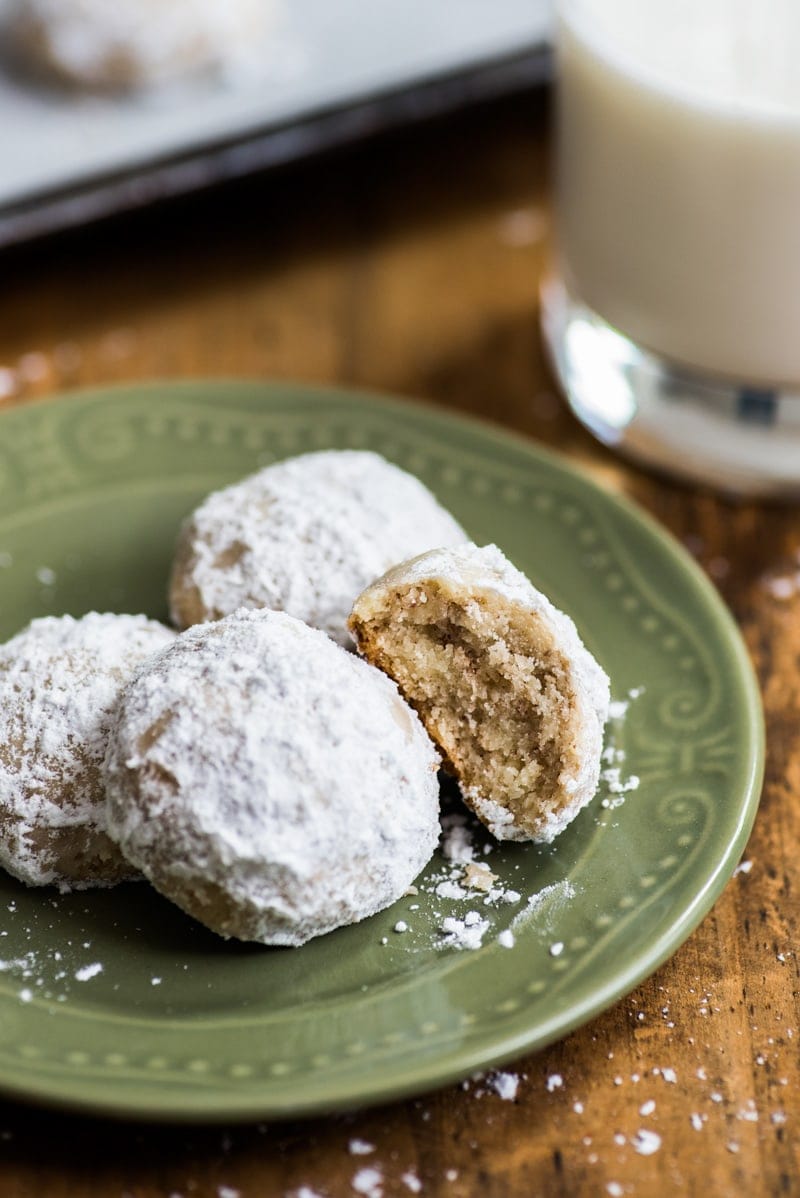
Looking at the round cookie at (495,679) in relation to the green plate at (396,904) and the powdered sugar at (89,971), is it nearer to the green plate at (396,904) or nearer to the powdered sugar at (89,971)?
the green plate at (396,904)

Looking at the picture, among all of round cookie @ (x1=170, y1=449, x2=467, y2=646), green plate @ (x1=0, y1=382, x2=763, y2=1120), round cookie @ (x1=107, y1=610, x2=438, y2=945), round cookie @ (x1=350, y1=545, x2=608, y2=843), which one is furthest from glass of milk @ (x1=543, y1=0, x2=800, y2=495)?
round cookie @ (x1=107, y1=610, x2=438, y2=945)

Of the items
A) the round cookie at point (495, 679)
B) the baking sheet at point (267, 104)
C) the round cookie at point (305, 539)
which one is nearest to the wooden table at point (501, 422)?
the baking sheet at point (267, 104)

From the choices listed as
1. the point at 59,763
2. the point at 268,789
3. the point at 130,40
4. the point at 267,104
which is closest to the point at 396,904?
the point at 268,789

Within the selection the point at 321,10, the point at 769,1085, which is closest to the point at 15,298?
the point at 321,10

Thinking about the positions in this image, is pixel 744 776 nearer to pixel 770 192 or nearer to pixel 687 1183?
pixel 687 1183

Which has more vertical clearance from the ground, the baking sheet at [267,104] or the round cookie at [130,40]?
the round cookie at [130,40]

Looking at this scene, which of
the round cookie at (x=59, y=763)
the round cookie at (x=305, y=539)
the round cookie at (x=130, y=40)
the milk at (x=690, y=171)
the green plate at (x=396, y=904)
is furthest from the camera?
the round cookie at (x=130, y=40)

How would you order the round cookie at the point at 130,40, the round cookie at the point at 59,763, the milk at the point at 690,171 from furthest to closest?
1. the round cookie at the point at 130,40
2. the milk at the point at 690,171
3. the round cookie at the point at 59,763

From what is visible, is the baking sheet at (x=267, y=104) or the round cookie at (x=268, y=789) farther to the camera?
the baking sheet at (x=267, y=104)
